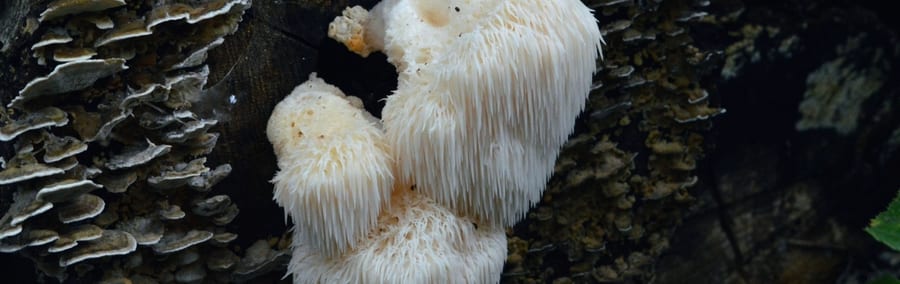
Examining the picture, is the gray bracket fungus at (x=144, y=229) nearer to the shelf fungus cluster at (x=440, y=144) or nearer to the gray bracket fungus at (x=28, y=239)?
the gray bracket fungus at (x=28, y=239)

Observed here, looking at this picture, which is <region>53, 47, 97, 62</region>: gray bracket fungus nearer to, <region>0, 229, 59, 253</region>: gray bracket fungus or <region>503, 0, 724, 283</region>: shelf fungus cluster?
<region>0, 229, 59, 253</region>: gray bracket fungus

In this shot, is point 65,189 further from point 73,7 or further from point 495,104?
point 495,104

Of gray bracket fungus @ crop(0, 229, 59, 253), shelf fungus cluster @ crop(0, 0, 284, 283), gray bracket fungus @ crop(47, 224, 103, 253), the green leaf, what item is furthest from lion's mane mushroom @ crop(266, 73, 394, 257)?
the green leaf

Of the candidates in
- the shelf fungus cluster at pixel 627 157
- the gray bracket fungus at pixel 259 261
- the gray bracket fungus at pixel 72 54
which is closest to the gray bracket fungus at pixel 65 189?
the gray bracket fungus at pixel 72 54

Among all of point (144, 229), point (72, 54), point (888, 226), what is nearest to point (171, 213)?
point (144, 229)

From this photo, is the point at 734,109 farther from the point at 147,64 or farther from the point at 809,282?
the point at 147,64

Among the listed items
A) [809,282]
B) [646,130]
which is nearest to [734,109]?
[646,130]

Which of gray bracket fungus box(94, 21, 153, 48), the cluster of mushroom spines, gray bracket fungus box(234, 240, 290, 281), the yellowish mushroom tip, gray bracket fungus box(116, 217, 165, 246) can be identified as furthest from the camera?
gray bracket fungus box(234, 240, 290, 281)
